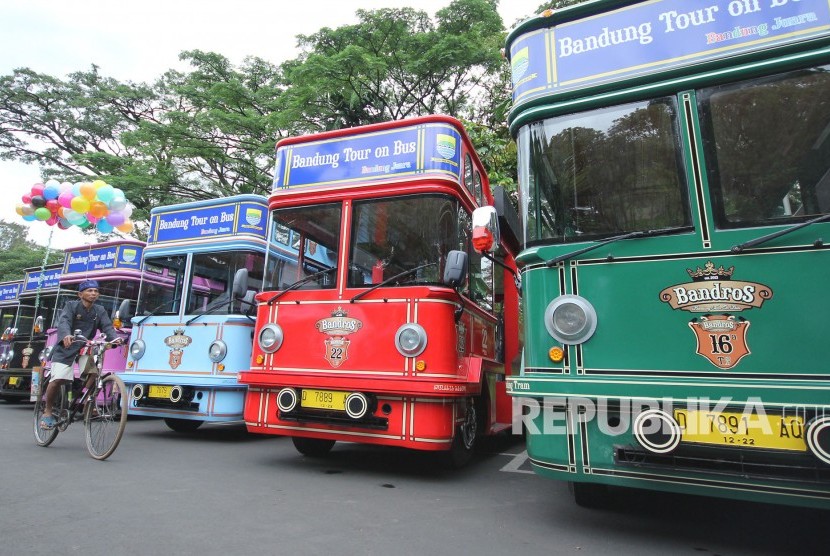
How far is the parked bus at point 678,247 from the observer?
8.73ft

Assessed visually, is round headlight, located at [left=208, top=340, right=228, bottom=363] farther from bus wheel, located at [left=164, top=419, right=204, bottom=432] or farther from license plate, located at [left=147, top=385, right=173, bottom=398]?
bus wheel, located at [left=164, top=419, right=204, bottom=432]

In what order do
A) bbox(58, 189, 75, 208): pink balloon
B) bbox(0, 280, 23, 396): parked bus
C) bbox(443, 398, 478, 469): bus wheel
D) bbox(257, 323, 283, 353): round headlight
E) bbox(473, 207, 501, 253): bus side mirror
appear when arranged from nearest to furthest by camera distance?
bbox(473, 207, 501, 253): bus side mirror, bbox(443, 398, 478, 469): bus wheel, bbox(257, 323, 283, 353): round headlight, bbox(58, 189, 75, 208): pink balloon, bbox(0, 280, 23, 396): parked bus

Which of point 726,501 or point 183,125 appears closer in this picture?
point 726,501

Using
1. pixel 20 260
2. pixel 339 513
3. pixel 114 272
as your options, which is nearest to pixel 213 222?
pixel 114 272

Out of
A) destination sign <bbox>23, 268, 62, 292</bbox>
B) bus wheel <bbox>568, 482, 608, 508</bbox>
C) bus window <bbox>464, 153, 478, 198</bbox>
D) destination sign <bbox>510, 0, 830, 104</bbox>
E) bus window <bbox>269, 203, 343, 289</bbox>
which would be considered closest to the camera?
destination sign <bbox>510, 0, 830, 104</bbox>

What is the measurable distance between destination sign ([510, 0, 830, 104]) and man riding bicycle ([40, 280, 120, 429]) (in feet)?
16.6

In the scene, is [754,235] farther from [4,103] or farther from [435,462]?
[4,103]

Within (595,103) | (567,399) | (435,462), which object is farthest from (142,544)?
(595,103)

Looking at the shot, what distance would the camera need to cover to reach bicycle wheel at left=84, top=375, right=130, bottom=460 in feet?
15.9

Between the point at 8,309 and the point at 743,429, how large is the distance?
16.0 metres

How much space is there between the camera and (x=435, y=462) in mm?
5297

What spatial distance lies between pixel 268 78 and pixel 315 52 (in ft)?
10.9

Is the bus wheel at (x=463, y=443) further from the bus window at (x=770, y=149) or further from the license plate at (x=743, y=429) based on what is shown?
the bus window at (x=770, y=149)

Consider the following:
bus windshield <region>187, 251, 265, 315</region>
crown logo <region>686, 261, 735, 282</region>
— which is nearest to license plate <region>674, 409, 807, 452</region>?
crown logo <region>686, 261, 735, 282</region>
